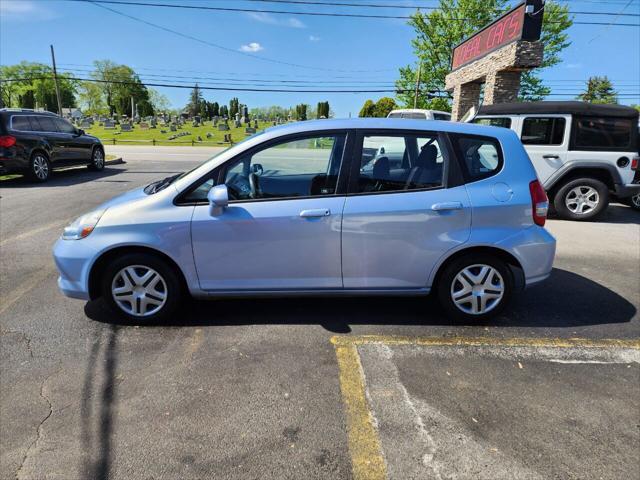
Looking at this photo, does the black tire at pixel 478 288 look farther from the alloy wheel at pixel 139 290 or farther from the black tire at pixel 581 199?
the black tire at pixel 581 199

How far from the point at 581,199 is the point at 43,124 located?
1302cm

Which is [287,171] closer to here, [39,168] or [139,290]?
[139,290]

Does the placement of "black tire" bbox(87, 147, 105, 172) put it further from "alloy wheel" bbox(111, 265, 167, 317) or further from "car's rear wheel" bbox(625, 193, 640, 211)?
"car's rear wheel" bbox(625, 193, 640, 211)

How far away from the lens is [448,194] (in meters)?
3.41

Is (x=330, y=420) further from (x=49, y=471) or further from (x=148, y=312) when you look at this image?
(x=148, y=312)

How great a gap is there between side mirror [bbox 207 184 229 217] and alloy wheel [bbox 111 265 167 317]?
717 millimetres

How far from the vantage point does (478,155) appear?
3523 mm

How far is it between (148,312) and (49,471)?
5.08ft

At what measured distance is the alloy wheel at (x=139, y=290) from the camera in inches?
136

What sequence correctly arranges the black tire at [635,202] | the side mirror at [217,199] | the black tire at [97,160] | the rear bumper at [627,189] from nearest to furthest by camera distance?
1. the side mirror at [217,199]
2. the rear bumper at [627,189]
3. the black tire at [635,202]
4. the black tire at [97,160]

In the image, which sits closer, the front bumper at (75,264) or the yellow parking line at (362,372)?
the yellow parking line at (362,372)

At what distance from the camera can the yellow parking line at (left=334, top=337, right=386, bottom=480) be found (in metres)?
2.12

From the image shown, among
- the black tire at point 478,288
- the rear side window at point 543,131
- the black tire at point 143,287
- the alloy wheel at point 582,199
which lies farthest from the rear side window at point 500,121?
the black tire at point 143,287

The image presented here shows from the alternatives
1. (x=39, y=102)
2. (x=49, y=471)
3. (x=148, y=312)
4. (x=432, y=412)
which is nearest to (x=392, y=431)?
(x=432, y=412)
